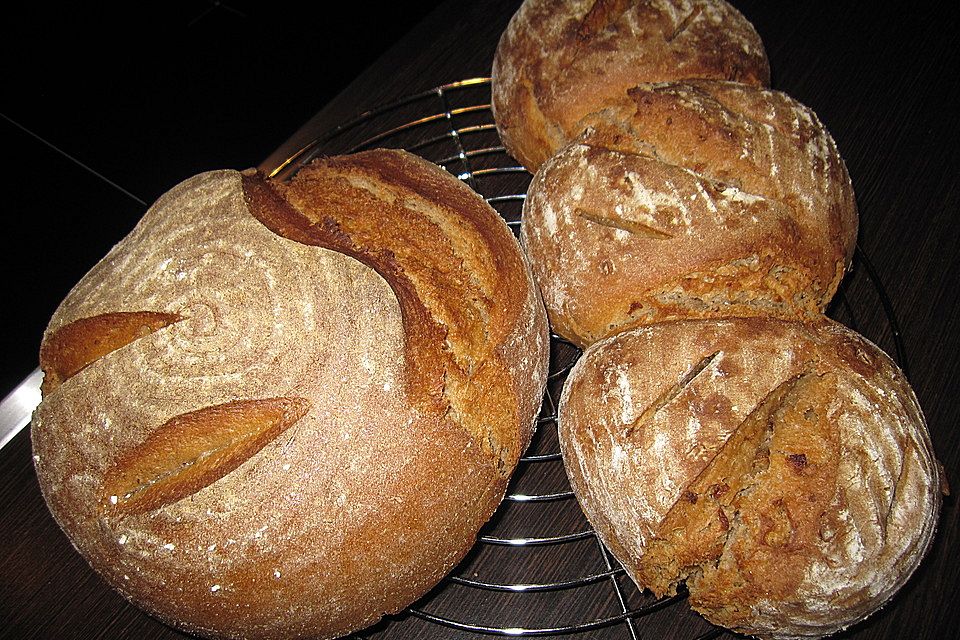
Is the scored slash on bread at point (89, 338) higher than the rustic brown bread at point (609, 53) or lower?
higher

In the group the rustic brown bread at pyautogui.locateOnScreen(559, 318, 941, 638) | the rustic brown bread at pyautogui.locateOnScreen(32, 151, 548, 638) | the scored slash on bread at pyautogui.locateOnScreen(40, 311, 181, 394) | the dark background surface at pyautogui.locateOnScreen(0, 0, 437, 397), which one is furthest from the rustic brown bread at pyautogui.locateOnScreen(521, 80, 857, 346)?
the dark background surface at pyautogui.locateOnScreen(0, 0, 437, 397)

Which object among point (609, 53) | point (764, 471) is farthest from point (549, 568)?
point (609, 53)

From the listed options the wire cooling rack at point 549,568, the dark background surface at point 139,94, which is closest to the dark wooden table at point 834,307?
the wire cooling rack at point 549,568

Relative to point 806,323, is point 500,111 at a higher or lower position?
higher

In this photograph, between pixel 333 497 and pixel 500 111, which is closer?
pixel 333 497

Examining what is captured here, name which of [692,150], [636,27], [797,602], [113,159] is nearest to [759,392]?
[797,602]

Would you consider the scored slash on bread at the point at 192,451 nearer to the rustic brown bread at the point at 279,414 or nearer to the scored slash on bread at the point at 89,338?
the rustic brown bread at the point at 279,414

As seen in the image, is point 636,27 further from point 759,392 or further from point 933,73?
point 933,73
